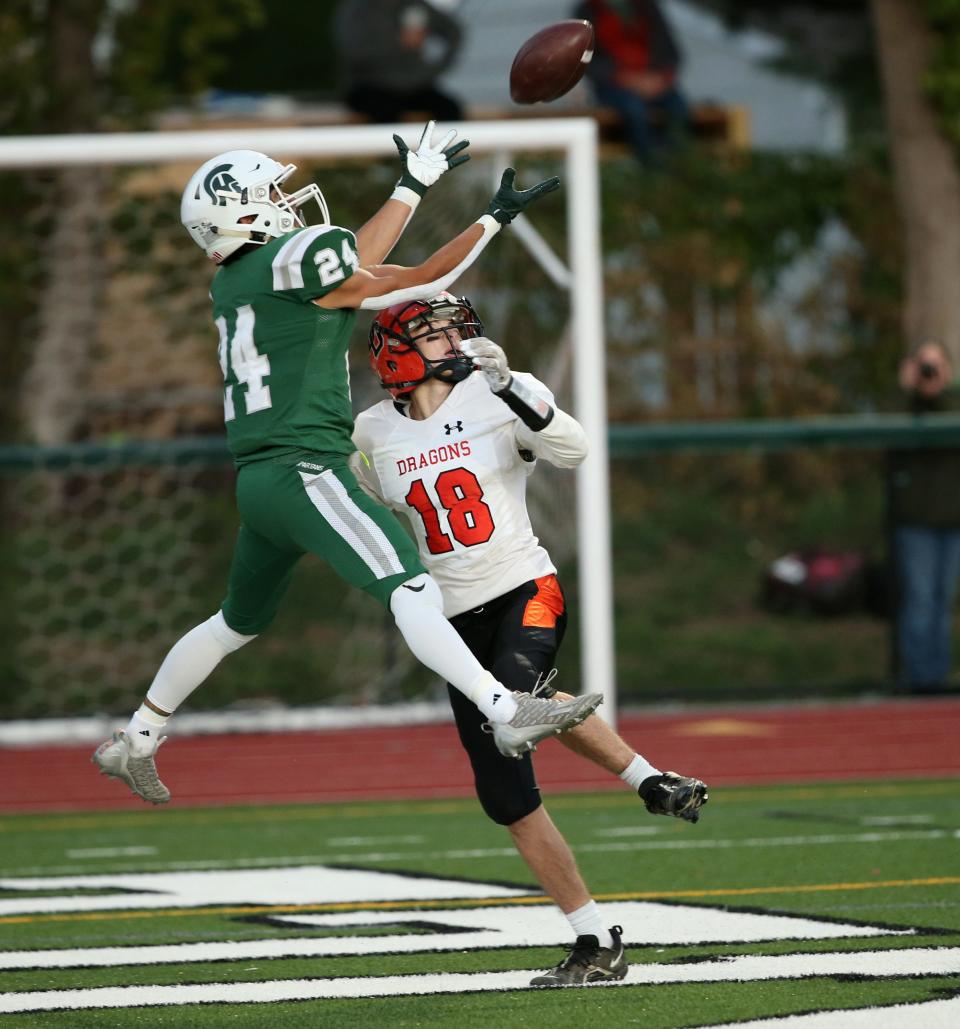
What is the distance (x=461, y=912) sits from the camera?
229 inches

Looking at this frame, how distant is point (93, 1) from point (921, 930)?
10300mm

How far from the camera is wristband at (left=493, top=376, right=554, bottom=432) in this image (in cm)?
476

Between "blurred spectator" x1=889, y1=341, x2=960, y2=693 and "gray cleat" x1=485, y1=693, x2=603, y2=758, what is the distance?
23.2 ft

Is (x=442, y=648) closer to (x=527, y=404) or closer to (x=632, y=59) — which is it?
(x=527, y=404)

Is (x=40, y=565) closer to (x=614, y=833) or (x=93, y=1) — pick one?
(x=93, y=1)

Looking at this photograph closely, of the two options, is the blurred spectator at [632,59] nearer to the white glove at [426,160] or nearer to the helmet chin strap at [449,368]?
the white glove at [426,160]

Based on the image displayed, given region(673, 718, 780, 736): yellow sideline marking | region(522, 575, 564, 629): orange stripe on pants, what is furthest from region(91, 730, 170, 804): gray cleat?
region(673, 718, 780, 736): yellow sideline marking

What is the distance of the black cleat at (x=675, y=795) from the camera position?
4727 mm

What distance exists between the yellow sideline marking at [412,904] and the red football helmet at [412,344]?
1723 millimetres

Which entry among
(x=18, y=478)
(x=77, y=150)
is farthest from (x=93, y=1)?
(x=77, y=150)

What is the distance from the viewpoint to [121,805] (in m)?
8.84

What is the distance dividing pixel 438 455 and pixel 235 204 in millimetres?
823

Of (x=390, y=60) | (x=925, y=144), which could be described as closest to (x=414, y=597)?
(x=925, y=144)

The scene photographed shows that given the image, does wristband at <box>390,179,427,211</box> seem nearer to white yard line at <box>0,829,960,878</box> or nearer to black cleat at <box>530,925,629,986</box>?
black cleat at <box>530,925,629,986</box>
